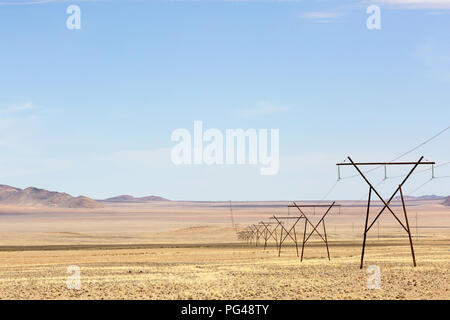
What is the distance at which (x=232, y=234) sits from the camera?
191500mm

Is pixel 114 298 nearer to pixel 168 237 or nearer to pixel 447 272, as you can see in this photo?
pixel 447 272

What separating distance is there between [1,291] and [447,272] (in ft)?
84.0

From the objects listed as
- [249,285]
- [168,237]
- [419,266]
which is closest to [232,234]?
[168,237]
